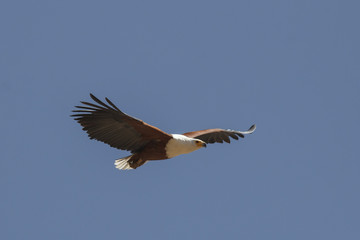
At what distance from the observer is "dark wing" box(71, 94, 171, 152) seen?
10812 mm

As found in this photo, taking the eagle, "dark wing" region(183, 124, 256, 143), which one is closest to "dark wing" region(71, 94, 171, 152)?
the eagle

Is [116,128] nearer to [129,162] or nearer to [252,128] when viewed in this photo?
[129,162]

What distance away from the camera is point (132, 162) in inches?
458

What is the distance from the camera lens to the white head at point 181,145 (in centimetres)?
1123

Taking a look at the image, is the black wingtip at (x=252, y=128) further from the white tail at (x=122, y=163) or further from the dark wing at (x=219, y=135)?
the white tail at (x=122, y=163)

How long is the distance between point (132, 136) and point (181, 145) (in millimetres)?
872

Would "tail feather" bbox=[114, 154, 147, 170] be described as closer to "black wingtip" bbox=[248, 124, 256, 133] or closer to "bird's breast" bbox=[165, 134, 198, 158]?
"bird's breast" bbox=[165, 134, 198, 158]

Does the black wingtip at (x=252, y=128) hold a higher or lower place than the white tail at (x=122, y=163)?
higher

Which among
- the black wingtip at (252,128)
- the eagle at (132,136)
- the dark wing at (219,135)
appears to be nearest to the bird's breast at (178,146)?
the eagle at (132,136)

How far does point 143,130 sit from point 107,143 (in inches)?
30.9

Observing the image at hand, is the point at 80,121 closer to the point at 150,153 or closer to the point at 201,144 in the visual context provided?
the point at 150,153

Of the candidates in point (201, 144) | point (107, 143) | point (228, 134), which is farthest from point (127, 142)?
point (228, 134)

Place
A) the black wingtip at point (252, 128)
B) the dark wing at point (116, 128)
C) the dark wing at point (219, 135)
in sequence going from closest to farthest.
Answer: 1. the dark wing at point (116, 128)
2. the dark wing at point (219, 135)
3. the black wingtip at point (252, 128)

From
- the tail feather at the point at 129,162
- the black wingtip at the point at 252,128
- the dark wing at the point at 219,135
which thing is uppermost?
the black wingtip at the point at 252,128
